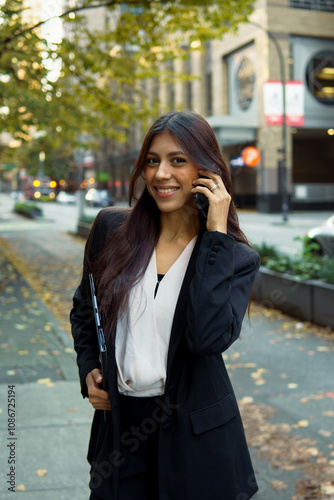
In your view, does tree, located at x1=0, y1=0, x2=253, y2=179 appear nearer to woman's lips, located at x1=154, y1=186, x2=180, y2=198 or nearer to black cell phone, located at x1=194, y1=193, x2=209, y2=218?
woman's lips, located at x1=154, y1=186, x2=180, y2=198

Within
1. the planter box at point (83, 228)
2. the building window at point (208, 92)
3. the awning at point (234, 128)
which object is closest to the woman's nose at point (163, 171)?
the planter box at point (83, 228)

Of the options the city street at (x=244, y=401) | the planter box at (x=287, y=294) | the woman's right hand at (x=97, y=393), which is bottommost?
the city street at (x=244, y=401)

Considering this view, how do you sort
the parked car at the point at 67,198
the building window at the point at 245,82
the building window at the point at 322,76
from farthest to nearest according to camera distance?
1. the parked car at the point at 67,198
2. the building window at the point at 245,82
3. the building window at the point at 322,76

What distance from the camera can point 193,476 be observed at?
6.26 feet

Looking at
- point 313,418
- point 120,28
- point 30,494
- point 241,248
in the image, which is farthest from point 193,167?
point 120,28

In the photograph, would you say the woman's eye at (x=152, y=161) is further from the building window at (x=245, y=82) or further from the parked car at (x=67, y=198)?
the parked car at (x=67, y=198)

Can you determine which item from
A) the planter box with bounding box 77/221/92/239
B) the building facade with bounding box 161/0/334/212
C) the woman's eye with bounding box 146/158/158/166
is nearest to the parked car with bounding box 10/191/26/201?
the building facade with bounding box 161/0/334/212

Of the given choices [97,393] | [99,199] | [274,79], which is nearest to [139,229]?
[97,393]

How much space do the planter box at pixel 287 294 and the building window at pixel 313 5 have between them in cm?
2823

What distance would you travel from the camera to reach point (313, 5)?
33.2 meters

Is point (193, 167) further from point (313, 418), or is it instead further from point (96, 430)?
point (313, 418)

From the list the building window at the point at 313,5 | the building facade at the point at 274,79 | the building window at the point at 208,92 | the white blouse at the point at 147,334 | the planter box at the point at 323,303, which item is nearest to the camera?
the white blouse at the point at 147,334

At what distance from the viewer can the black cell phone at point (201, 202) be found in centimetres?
199

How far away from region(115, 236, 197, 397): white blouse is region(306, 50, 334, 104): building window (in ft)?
112
